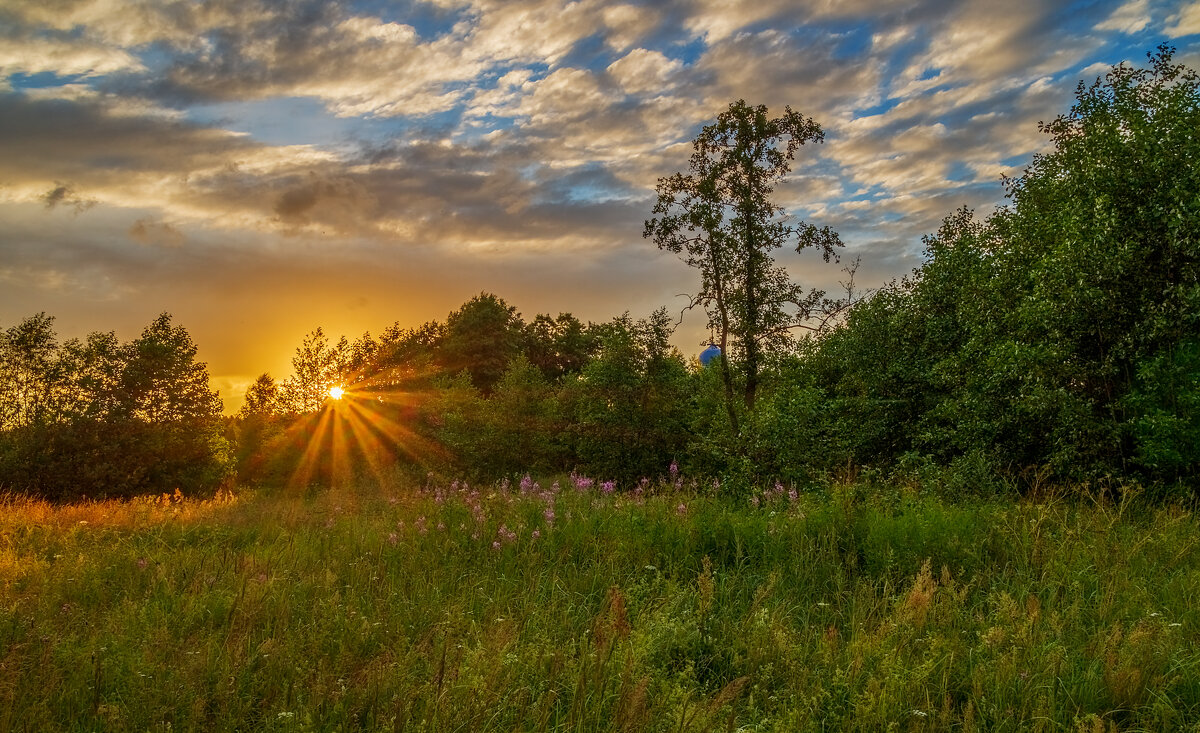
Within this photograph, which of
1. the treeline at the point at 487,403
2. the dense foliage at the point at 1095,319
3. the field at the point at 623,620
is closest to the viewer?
the field at the point at 623,620

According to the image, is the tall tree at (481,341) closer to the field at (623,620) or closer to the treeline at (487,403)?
the treeline at (487,403)

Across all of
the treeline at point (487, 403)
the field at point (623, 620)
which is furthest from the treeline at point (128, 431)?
the field at point (623, 620)

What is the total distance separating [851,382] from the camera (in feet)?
61.1

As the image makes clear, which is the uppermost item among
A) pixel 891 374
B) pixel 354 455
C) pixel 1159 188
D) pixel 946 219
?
pixel 946 219

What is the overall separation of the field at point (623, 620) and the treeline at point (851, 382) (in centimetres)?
346

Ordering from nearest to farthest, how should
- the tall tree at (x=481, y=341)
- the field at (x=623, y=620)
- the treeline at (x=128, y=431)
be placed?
the field at (x=623, y=620) < the treeline at (x=128, y=431) < the tall tree at (x=481, y=341)

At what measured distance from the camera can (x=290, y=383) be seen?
1714 inches

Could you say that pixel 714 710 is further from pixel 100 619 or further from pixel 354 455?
pixel 354 455

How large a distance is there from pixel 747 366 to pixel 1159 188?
10.7 metres

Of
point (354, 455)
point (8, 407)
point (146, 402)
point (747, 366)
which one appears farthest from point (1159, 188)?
point (8, 407)

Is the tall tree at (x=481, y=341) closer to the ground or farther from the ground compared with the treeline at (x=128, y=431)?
farther from the ground

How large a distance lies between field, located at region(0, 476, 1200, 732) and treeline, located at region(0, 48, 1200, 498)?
11.3 feet

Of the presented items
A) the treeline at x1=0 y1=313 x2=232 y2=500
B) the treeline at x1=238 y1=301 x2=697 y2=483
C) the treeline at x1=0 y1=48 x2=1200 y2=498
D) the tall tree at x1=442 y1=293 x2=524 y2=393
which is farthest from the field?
the tall tree at x1=442 y1=293 x2=524 y2=393

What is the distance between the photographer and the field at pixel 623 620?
11.6ft
